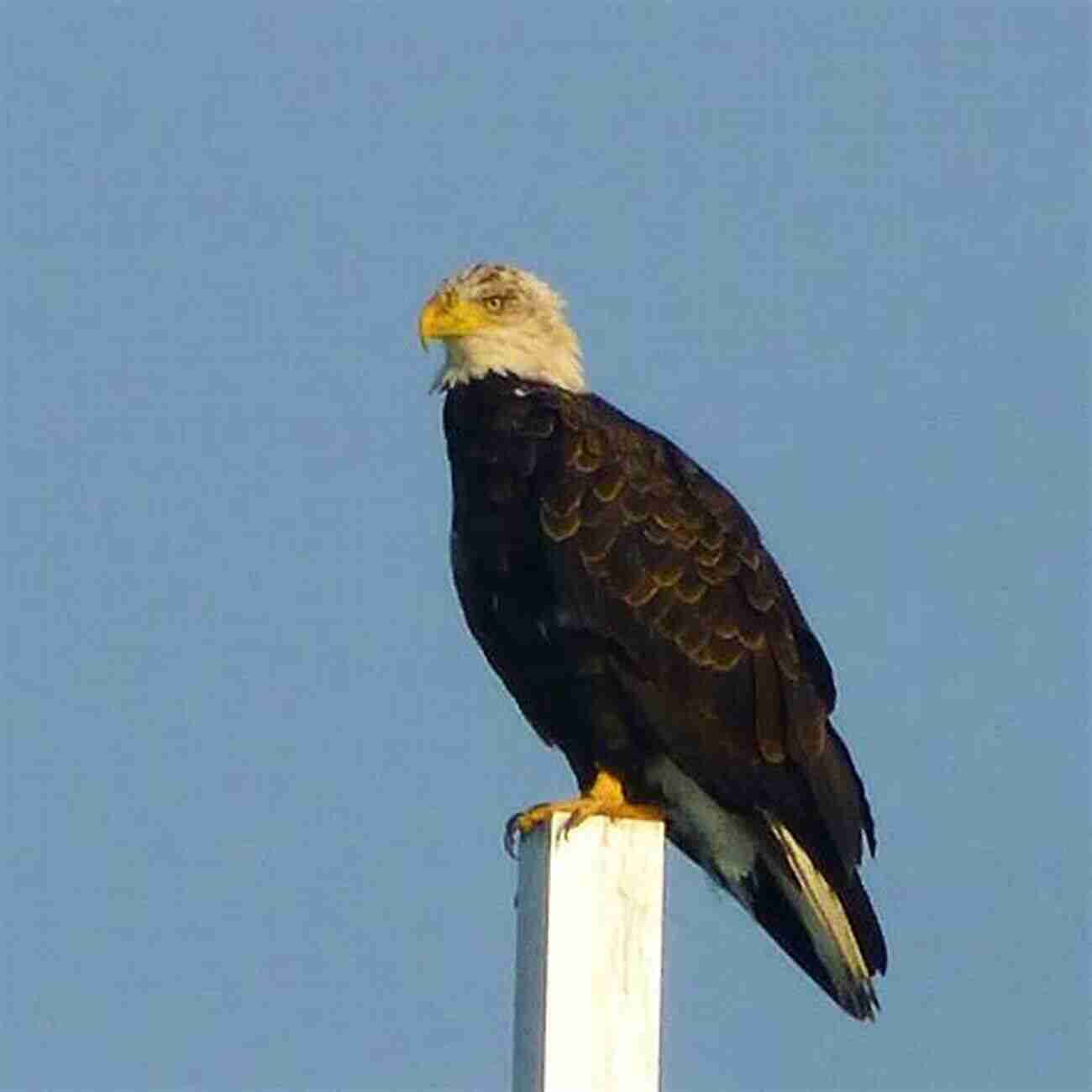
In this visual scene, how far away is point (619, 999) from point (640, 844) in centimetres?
34

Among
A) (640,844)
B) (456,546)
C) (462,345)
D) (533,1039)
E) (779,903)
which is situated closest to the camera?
(533,1039)

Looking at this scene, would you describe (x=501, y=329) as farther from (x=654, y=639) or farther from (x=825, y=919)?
(x=825, y=919)

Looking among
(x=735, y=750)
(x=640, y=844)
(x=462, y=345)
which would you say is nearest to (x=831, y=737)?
(x=735, y=750)

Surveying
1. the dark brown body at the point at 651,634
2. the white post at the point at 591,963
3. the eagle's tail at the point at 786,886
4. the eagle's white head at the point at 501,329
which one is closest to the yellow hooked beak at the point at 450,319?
the eagle's white head at the point at 501,329

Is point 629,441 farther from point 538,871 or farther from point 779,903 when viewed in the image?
point 538,871

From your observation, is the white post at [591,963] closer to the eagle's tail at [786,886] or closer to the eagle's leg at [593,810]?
the eagle's leg at [593,810]

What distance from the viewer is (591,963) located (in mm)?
4332

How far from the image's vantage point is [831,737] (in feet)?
23.1

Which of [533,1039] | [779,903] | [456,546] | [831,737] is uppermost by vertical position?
[456,546]

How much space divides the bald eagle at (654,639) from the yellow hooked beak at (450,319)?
1.33 feet

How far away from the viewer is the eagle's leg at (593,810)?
5.36 meters

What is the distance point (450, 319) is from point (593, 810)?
230 centimetres

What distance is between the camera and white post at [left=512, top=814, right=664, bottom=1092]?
13.8 feet

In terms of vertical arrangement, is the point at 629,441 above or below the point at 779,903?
above
